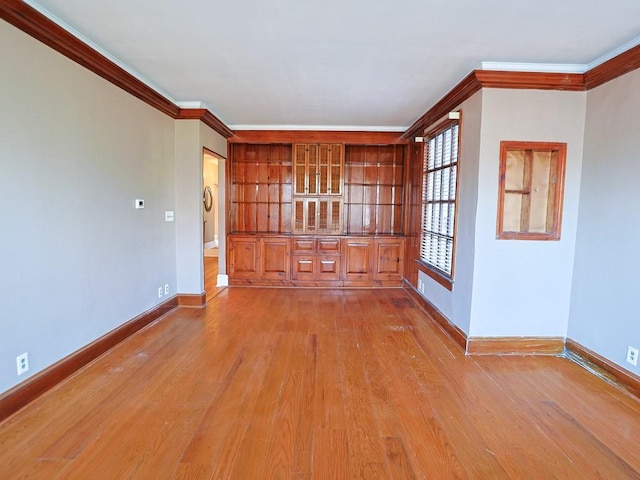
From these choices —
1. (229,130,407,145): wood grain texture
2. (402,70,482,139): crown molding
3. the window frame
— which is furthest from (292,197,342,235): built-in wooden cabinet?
(402,70,482,139): crown molding

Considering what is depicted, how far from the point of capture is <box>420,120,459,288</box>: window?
3.91 m

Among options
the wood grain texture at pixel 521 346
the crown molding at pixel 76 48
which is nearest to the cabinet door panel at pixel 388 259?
the wood grain texture at pixel 521 346

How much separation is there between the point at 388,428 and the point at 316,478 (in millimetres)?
597

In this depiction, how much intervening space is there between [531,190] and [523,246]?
53cm

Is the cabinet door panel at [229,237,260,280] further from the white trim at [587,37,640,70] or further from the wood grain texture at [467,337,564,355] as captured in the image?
the white trim at [587,37,640,70]

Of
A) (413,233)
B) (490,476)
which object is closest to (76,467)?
(490,476)

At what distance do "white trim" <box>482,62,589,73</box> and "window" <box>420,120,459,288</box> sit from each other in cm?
78

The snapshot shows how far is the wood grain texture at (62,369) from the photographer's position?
87.9 inches

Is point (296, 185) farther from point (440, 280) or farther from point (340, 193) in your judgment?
point (440, 280)

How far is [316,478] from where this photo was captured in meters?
1.77

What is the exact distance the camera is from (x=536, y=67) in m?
3.06

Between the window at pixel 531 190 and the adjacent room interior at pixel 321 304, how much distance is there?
19 millimetres

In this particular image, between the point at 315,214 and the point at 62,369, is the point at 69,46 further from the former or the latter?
the point at 315,214

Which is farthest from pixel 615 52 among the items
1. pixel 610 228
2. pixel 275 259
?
pixel 275 259
